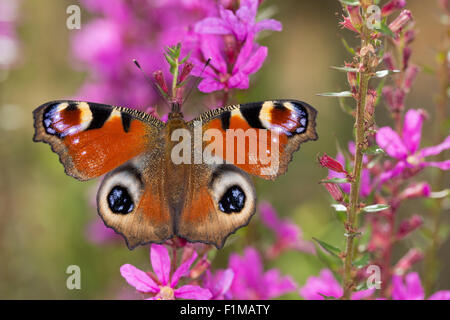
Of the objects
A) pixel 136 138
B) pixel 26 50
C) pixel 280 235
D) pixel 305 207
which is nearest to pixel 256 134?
pixel 136 138

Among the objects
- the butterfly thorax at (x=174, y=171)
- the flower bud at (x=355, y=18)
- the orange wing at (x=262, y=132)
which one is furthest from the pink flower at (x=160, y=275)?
the flower bud at (x=355, y=18)

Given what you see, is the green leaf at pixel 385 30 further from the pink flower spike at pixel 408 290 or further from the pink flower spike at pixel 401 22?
the pink flower spike at pixel 408 290

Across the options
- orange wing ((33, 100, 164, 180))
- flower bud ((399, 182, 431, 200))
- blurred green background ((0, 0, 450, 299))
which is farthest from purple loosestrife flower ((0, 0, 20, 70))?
flower bud ((399, 182, 431, 200))

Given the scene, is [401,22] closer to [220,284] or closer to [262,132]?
[262,132]

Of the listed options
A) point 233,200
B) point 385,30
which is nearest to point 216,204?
point 233,200

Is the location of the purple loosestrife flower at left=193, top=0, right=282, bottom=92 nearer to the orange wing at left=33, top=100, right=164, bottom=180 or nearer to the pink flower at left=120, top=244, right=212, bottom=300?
the orange wing at left=33, top=100, right=164, bottom=180
